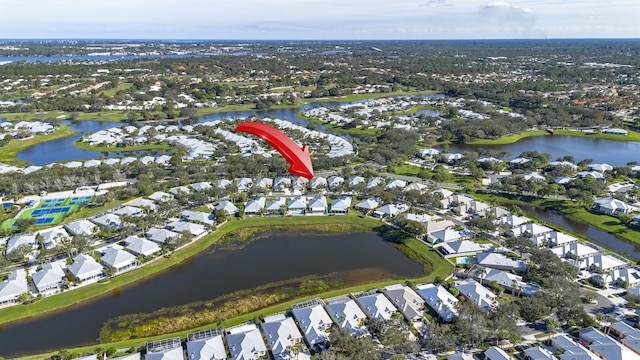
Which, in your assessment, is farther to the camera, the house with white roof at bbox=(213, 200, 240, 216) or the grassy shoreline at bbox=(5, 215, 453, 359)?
the house with white roof at bbox=(213, 200, 240, 216)

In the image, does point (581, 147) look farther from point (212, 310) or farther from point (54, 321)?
point (54, 321)

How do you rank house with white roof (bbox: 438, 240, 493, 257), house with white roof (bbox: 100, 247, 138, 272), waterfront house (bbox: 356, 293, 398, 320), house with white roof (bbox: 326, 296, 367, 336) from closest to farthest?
house with white roof (bbox: 326, 296, 367, 336)
waterfront house (bbox: 356, 293, 398, 320)
house with white roof (bbox: 100, 247, 138, 272)
house with white roof (bbox: 438, 240, 493, 257)

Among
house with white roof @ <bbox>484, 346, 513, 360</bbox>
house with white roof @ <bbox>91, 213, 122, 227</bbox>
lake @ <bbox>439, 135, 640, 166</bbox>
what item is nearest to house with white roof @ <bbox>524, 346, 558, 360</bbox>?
house with white roof @ <bbox>484, 346, 513, 360</bbox>

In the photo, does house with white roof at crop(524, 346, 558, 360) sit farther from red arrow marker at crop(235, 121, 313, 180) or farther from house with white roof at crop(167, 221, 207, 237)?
house with white roof at crop(167, 221, 207, 237)

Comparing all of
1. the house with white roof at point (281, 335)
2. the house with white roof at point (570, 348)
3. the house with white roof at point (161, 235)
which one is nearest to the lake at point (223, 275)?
the house with white roof at point (161, 235)

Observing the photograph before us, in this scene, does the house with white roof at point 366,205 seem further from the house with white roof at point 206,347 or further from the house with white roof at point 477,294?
the house with white roof at point 206,347

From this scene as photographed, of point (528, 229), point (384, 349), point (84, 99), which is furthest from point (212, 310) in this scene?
point (84, 99)
